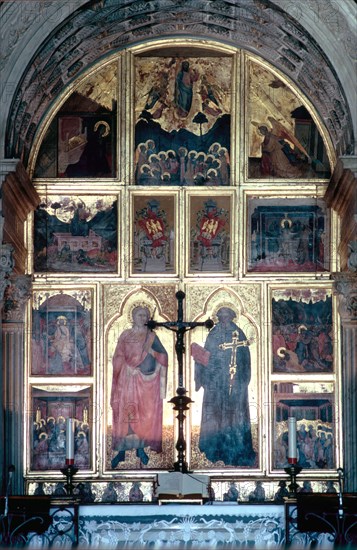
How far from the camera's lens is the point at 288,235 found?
24.7 m

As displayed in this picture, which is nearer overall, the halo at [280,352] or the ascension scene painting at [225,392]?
the ascension scene painting at [225,392]

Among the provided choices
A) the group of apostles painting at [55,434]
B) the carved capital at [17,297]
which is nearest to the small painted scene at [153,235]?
the carved capital at [17,297]

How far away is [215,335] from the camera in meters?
24.5

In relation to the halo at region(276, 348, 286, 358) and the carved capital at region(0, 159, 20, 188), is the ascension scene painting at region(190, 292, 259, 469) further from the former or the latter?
the carved capital at region(0, 159, 20, 188)

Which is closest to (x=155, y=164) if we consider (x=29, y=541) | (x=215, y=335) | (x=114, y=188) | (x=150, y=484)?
(x=114, y=188)

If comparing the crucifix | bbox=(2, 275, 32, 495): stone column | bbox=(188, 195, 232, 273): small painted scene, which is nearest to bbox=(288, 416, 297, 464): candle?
the crucifix

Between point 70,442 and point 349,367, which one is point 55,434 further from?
point 349,367

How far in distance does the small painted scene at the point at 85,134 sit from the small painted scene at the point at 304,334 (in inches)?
139

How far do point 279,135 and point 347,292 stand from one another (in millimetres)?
2940

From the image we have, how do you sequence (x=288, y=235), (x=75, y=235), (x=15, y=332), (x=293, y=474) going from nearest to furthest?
(x=293, y=474) → (x=15, y=332) → (x=75, y=235) → (x=288, y=235)

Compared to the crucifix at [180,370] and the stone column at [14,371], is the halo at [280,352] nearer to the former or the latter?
the crucifix at [180,370]

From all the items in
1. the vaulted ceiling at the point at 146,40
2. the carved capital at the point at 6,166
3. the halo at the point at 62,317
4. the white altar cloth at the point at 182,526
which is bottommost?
the white altar cloth at the point at 182,526

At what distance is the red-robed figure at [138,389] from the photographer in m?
24.2

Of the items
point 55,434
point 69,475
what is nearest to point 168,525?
point 69,475
